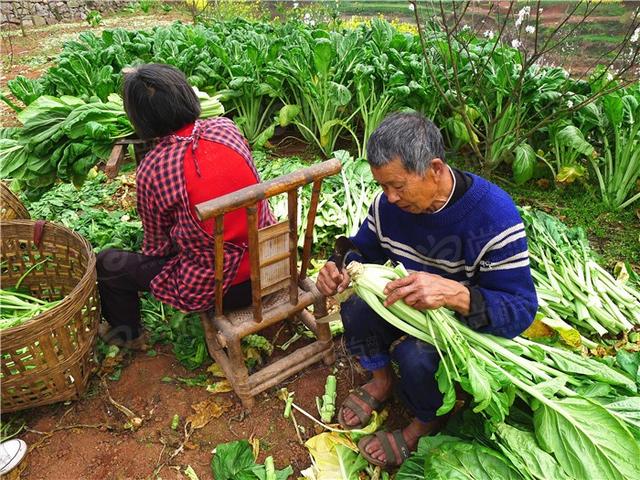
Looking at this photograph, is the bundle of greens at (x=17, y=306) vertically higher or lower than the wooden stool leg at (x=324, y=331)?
higher

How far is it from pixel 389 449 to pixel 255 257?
3.69 ft

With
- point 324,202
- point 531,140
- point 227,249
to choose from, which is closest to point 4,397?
point 227,249

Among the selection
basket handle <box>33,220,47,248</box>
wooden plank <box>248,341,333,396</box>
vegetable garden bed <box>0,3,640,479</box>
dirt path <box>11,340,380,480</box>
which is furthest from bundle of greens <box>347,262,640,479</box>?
basket handle <box>33,220,47,248</box>

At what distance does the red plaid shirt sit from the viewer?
2.31 metres

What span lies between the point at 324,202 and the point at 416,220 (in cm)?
196

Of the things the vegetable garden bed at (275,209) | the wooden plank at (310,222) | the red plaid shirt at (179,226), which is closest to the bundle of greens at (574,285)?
the vegetable garden bed at (275,209)

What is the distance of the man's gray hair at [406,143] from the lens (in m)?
1.84

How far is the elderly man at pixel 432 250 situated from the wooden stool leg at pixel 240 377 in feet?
2.04

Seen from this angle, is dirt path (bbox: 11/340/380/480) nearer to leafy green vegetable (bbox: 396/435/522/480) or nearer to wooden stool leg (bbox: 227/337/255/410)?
wooden stool leg (bbox: 227/337/255/410)

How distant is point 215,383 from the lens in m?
2.87

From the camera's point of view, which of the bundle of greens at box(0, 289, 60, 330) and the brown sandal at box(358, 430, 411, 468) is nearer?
the brown sandal at box(358, 430, 411, 468)

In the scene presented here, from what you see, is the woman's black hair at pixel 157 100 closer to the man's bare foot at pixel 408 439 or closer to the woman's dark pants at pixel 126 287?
the woman's dark pants at pixel 126 287

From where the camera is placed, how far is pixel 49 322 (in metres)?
2.33

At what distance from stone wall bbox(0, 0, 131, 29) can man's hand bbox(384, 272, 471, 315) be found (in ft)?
42.2
